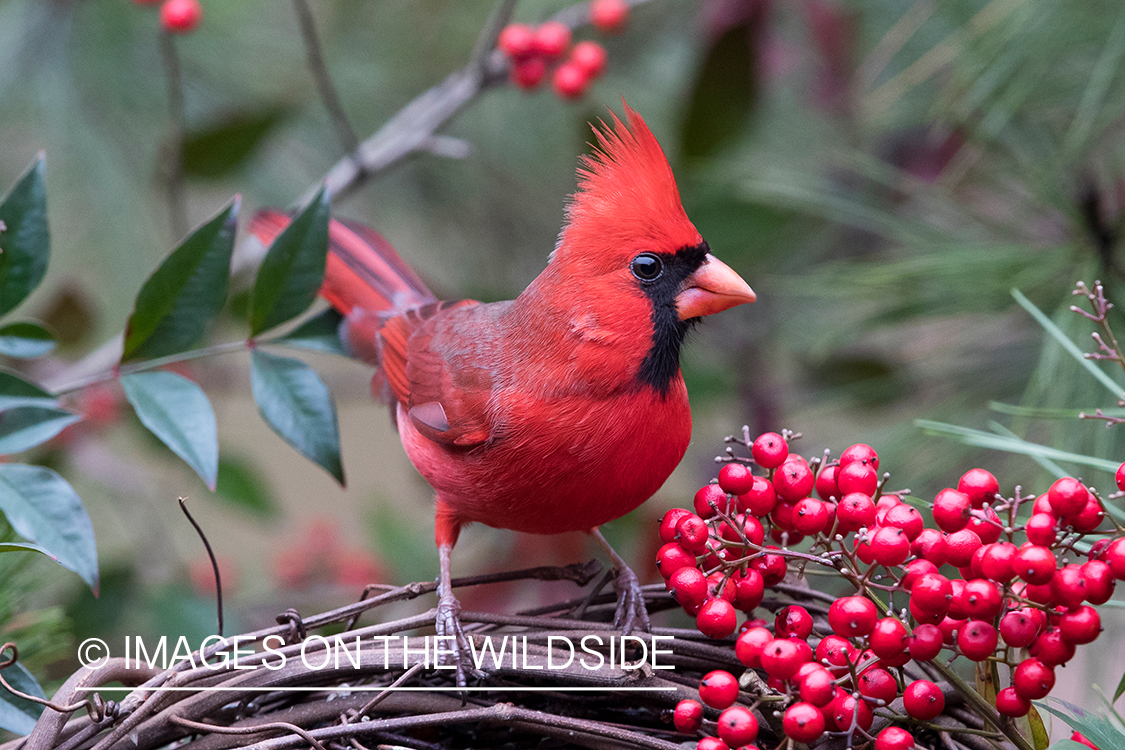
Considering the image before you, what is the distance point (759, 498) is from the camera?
2.72ft

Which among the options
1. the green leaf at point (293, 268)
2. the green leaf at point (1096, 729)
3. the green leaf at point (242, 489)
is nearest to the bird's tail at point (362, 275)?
Result: the green leaf at point (293, 268)

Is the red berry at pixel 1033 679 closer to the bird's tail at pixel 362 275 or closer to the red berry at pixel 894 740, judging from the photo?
the red berry at pixel 894 740

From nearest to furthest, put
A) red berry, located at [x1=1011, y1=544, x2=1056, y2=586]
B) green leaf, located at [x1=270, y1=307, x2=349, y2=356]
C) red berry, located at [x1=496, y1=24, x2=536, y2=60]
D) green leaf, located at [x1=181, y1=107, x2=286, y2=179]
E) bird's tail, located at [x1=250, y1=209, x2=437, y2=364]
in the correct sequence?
1. red berry, located at [x1=1011, y1=544, x2=1056, y2=586]
2. green leaf, located at [x1=270, y1=307, x2=349, y2=356]
3. bird's tail, located at [x1=250, y1=209, x2=437, y2=364]
4. red berry, located at [x1=496, y1=24, x2=536, y2=60]
5. green leaf, located at [x1=181, y1=107, x2=286, y2=179]

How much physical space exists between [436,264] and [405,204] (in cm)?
26

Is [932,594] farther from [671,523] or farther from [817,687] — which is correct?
[671,523]

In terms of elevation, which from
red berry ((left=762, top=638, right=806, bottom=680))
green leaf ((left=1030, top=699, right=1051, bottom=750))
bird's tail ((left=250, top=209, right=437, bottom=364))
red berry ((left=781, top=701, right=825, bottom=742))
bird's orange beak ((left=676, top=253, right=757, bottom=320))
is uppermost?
bird's tail ((left=250, top=209, right=437, bottom=364))

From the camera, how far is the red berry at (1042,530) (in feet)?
2.30

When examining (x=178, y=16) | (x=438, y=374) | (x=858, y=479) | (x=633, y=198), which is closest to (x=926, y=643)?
(x=858, y=479)

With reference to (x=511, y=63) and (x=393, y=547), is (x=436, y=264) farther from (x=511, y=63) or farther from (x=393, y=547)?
(x=511, y=63)

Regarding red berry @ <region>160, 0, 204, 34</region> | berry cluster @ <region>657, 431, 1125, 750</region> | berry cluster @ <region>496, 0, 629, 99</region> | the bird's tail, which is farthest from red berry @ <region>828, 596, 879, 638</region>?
red berry @ <region>160, 0, 204, 34</region>

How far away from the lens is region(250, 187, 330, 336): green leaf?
3.71ft

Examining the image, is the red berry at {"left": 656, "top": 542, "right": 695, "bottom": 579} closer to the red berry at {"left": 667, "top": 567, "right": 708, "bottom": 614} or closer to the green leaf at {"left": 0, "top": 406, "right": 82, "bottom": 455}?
the red berry at {"left": 667, "top": 567, "right": 708, "bottom": 614}

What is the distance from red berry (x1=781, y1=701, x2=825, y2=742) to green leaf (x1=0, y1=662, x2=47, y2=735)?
0.67 m

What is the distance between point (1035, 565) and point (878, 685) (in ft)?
0.54
